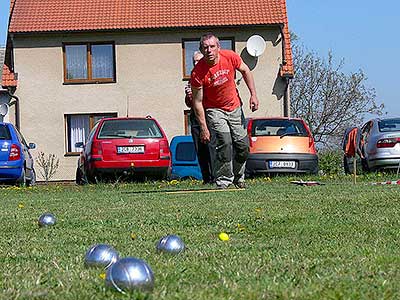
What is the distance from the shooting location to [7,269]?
4.89m

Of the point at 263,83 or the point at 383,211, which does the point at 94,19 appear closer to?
the point at 263,83

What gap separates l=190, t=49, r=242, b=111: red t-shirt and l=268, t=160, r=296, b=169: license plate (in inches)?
287

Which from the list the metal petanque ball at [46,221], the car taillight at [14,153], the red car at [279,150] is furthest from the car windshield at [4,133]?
the metal petanque ball at [46,221]

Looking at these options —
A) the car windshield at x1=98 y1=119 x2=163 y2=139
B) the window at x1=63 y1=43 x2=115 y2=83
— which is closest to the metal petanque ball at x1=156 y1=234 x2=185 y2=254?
the car windshield at x1=98 y1=119 x2=163 y2=139

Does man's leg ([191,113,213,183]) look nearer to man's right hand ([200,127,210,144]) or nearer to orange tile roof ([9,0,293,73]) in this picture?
man's right hand ([200,127,210,144])

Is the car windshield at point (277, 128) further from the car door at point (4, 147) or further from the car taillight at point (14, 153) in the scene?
the car door at point (4, 147)

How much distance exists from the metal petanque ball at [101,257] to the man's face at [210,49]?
7143 millimetres

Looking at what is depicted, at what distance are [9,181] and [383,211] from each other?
13242 millimetres

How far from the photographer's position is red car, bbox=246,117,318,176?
759 inches

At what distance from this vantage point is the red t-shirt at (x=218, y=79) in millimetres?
11922

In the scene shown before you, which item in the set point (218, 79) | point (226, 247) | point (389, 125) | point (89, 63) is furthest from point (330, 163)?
point (226, 247)

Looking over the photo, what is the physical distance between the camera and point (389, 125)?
2119 cm

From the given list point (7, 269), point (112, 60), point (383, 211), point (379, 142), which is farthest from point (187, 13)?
point (7, 269)

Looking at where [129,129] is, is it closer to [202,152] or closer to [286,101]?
[202,152]
